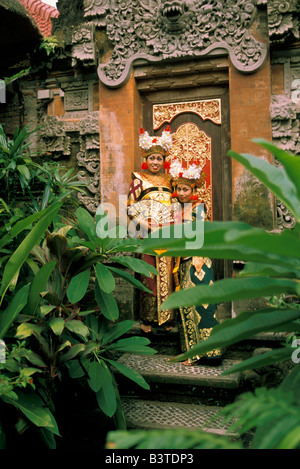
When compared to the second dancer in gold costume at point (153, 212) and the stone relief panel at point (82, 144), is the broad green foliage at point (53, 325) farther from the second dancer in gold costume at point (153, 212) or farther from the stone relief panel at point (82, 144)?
the stone relief panel at point (82, 144)

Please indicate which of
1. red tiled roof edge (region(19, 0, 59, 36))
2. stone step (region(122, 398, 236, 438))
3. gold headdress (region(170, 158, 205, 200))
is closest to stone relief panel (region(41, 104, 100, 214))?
gold headdress (region(170, 158, 205, 200))

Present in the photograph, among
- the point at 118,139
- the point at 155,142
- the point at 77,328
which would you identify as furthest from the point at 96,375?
the point at 118,139

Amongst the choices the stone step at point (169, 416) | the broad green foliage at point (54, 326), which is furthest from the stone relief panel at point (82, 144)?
the stone step at point (169, 416)

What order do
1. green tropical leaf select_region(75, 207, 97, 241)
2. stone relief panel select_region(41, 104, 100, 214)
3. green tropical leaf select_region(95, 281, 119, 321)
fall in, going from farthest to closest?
stone relief panel select_region(41, 104, 100, 214) → green tropical leaf select_region(75, 207, 97, 241) → green tropical leaf select_region(95, 281, 119, 321)

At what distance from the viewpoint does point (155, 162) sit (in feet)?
13.7

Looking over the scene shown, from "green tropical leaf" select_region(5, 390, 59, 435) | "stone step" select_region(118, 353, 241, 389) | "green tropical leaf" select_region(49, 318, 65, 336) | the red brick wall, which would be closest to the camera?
"green tropical leaf" select_region(5, 390, 59, 435)

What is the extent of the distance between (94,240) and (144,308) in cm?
138

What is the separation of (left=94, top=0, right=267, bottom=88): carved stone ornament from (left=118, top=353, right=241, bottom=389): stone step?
2.87 metres

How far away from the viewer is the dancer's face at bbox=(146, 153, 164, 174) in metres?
4.18

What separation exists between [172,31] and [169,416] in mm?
3702

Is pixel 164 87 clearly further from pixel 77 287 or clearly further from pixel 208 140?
pixel 77 287

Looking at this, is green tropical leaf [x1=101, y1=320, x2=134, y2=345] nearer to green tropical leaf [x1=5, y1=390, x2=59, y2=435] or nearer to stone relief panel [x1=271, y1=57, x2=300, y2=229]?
green tropical leaf [x1=5, y1=390, x2=59, y2=435]

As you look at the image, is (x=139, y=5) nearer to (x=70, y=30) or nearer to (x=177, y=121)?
(x=70, y=30)

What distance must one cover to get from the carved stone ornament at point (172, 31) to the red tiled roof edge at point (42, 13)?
5.48 ft
